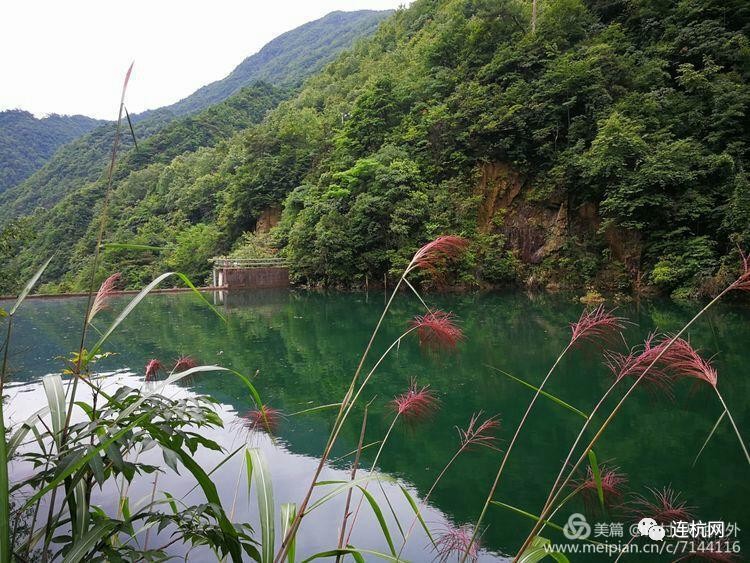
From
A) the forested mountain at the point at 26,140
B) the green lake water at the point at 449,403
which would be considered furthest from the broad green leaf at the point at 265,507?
the forested mountain at the point at 26,140

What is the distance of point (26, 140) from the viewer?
173ft

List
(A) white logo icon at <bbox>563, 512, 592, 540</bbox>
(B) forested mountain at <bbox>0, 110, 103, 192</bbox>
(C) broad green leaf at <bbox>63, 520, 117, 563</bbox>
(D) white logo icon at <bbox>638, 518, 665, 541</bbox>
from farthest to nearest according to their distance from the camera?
(B) forested mountain at <bbox>0, 110, 103, 192</bbox>, (A) white logo icon at <bbox>563, 512, 592, 540</bbox>, (D) white logo icon at <bbox>638, 518, 665, 541</bbox>, (C) broad green leaf at <bbox>63, 520, 117, 563</bbox>

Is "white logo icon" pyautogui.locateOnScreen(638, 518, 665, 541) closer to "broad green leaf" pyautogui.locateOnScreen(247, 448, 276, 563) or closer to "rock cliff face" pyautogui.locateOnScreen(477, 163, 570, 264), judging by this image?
"broad green leaf" pyautogui.locateOnScreen(247, 448, 276, 563)

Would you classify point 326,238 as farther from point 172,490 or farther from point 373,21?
point 373,21

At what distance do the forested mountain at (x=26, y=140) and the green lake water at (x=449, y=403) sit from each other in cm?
4630

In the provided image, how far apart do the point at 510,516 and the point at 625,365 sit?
6.59ft

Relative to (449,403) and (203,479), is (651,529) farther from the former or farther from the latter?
(449,403)

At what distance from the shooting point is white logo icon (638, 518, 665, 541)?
6.12 ft

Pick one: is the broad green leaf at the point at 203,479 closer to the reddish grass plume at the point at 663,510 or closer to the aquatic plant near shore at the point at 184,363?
the aquatic plant near shore at the point at 184,363

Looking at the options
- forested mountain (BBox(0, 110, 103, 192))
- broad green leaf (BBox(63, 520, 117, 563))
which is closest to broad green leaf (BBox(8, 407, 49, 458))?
broad green leaf (BBox(63, 520, 117, 563))

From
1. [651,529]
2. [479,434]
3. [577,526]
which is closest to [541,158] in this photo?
[479,434]

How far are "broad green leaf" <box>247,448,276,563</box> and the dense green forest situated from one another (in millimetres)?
13432

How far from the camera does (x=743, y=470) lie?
322cm

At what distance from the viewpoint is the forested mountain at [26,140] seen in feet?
155
